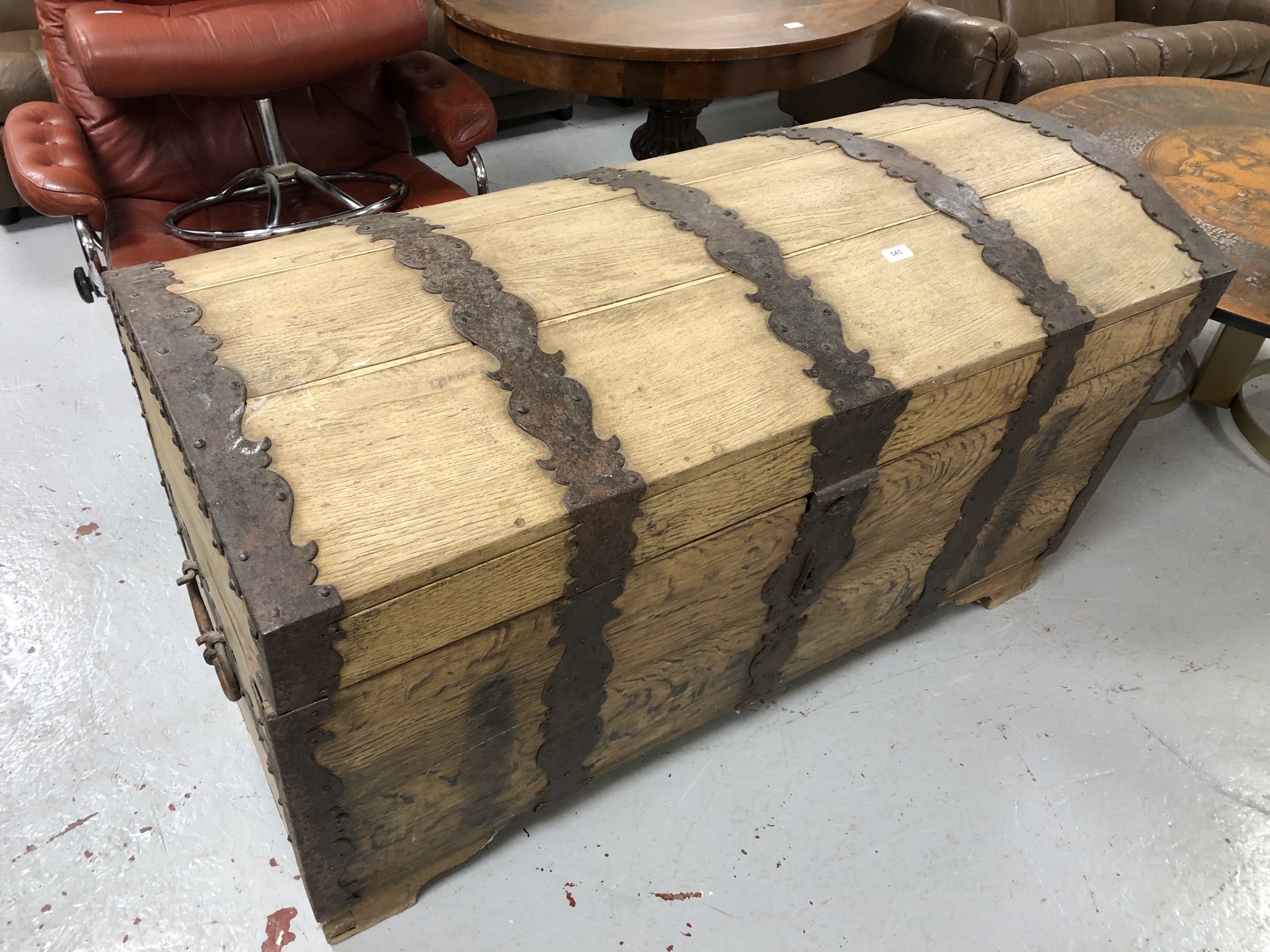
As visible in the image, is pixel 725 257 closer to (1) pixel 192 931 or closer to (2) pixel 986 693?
(2) pixel 986 693

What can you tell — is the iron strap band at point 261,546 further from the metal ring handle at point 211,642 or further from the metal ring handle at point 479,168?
the metal ring handle at point 479,168

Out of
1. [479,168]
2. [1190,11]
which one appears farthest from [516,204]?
[1190,11]

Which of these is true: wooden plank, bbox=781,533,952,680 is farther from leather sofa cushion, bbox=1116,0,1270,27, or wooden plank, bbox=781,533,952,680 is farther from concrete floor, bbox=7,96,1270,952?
leather sofa cushion, bbox=1116,0,1270,27

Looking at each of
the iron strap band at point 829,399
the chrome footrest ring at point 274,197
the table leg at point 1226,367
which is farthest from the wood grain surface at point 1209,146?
the chrome footrest ring at point 274,197

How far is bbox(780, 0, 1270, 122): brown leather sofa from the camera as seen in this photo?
9.45 ft

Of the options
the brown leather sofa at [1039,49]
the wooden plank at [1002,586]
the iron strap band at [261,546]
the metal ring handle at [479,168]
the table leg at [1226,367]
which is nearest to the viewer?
the iron strap band at [261,546]

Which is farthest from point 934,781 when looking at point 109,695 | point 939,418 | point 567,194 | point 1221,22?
point 1221,22

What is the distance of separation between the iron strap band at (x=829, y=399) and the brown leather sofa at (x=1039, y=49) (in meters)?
2.02

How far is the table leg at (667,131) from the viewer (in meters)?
2.49

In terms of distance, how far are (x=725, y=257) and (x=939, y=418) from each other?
409mm

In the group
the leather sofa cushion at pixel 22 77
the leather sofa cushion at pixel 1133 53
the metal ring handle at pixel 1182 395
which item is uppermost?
the leather sofa cushion at pixel 1133 53

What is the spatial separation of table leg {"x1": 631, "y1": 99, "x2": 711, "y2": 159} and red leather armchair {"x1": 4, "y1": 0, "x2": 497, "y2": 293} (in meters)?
0.65

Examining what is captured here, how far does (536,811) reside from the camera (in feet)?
4.71

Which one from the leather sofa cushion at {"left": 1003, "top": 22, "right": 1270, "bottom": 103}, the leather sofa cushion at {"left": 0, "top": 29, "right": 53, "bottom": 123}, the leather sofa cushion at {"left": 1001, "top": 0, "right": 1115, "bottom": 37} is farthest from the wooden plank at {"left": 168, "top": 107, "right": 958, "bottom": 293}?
the leather sofa cushion at {"left": 1001, "top": 0, "right": 1115, "bottom": 37}
